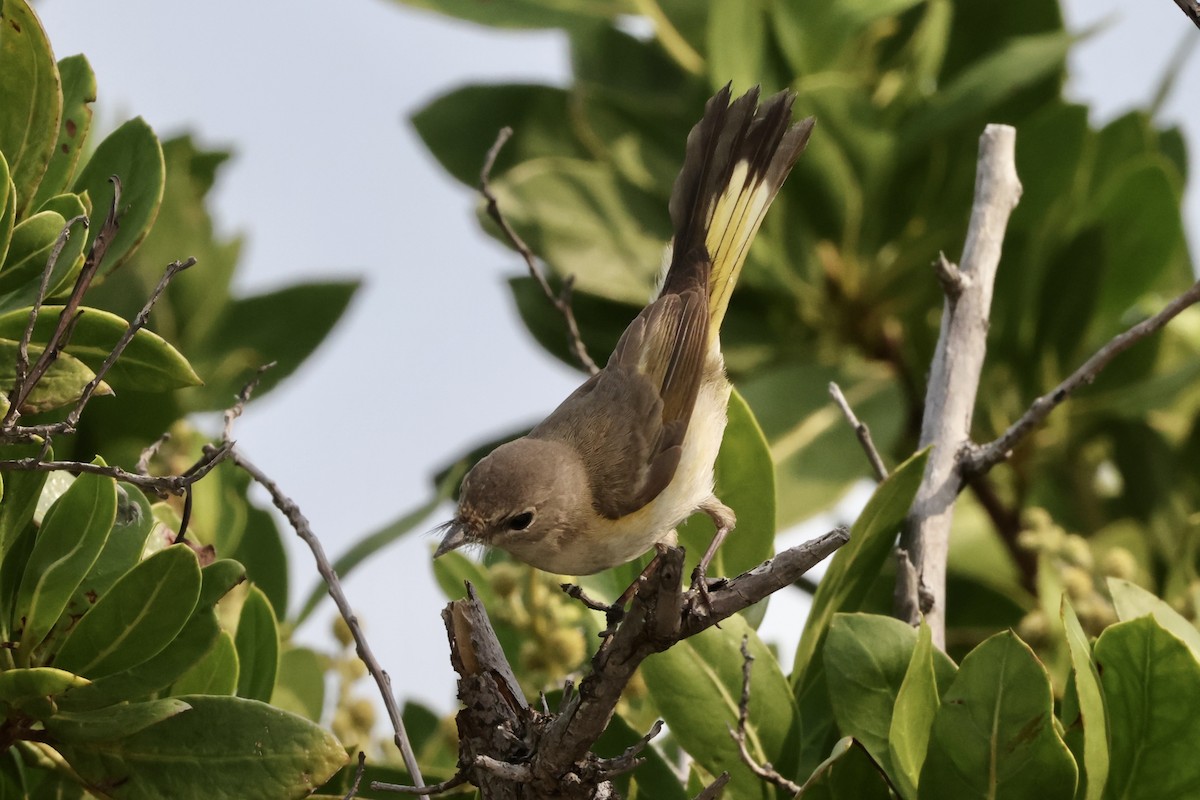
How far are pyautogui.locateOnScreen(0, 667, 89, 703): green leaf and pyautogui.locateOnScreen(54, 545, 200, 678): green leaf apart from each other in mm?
90

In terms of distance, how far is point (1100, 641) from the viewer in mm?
2168

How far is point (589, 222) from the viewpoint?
13.3ft

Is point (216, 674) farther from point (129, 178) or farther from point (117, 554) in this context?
point (129, 178)

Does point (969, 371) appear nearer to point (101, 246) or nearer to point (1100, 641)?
point (1100, 641)

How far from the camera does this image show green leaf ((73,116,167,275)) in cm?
239

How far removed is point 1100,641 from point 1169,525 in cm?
220

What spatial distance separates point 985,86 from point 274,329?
85.8 inches

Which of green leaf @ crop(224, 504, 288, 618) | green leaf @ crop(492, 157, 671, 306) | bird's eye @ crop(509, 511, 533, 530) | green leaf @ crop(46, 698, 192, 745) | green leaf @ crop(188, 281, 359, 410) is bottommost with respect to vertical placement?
green leaf @ crop(46, 698, 192, 745)

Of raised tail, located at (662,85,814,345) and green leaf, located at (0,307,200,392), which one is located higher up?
raised tail, located at (662,85,814,345)

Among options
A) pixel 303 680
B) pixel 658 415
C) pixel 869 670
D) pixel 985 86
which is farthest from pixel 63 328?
pixel 985 86

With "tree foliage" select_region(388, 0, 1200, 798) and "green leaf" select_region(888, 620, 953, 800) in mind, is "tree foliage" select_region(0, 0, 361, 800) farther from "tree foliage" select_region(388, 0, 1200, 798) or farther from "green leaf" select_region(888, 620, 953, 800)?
"tree foliage" select_region(388, 0, 1200, 798)

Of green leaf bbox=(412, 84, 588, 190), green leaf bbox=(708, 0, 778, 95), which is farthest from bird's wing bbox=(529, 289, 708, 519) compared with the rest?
green leaf bbox=(412, 84, 588, 190)

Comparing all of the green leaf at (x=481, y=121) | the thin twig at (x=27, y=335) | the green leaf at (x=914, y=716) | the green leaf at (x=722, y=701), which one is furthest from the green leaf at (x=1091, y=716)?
the green leaf at (x=481, y=121)

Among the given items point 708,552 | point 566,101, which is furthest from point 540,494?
point 566,101
